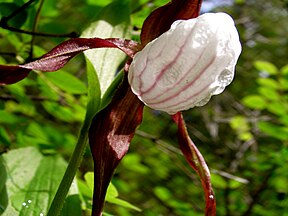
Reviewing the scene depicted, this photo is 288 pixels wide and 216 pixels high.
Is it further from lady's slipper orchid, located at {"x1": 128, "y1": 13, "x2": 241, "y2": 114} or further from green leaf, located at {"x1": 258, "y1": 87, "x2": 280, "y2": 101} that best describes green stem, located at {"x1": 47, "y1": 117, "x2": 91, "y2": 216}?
green leaf, located at {"x1": 258, "y1": 87, "x2": 280, "y2": 101}

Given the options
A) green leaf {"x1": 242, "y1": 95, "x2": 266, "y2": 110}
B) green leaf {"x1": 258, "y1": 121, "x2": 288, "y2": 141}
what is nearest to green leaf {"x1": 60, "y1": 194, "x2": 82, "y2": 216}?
green leaf {"x1": 258, "y1": 121, "x2": 288, "y2": 141}

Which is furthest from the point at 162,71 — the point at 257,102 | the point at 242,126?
the point at 242,126

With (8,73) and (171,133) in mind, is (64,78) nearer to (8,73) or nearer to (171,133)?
(8,73)

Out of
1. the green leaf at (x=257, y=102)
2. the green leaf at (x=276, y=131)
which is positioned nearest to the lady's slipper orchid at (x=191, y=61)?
the green leaf at (x=276, y=131)

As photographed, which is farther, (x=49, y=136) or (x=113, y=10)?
(x=49, y=136)

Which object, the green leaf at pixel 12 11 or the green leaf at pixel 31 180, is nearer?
the green leaf at pixel 31 180

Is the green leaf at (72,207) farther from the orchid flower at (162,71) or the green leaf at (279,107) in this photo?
the green leaf at (279,107)

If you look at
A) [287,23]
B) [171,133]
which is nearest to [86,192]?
[171,133]
